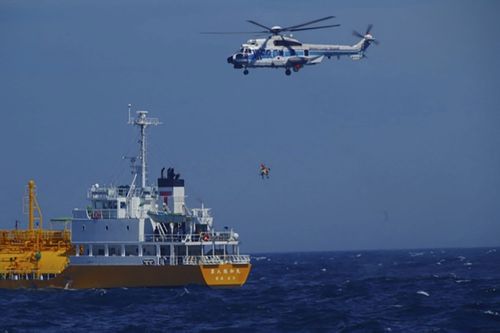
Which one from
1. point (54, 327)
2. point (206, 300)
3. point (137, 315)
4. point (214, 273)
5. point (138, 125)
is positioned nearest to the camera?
point (54, 327)

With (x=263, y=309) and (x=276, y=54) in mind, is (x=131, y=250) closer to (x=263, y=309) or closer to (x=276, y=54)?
(x=263, y=309)

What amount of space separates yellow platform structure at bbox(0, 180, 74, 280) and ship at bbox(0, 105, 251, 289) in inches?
3.4

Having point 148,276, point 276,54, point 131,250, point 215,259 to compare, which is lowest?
point 148,276

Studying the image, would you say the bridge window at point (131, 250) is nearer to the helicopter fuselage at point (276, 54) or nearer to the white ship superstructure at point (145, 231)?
the white ship superstructure at point (145, 231)

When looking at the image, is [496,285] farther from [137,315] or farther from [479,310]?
[137,315]

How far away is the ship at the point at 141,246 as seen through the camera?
210 feet

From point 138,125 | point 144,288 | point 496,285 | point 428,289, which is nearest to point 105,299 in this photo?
point 144,288

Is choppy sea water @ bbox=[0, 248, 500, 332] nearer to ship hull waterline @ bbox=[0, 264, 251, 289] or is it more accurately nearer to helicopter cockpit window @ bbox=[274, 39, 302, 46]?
ship hull waterline @ bbox=[0, 264, 251, 289]

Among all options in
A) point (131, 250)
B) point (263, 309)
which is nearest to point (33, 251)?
point (131, 250)

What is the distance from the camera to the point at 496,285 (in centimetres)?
7038

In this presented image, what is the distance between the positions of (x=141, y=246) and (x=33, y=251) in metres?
8.62

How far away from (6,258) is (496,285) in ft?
100

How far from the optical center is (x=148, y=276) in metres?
63.8

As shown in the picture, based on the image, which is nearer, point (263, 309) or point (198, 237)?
point (263, 309)
